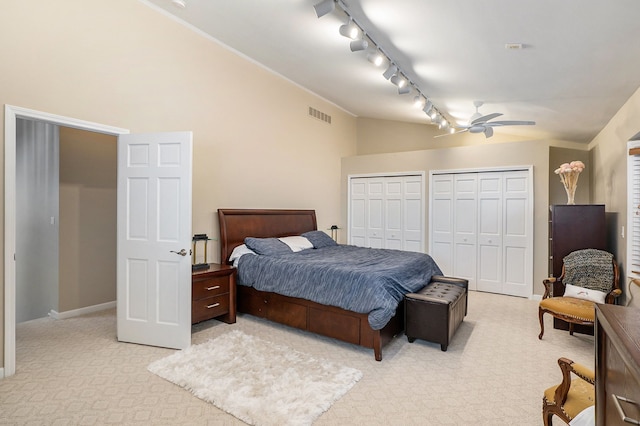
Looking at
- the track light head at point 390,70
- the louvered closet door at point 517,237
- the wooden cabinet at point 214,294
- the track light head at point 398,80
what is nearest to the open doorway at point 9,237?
the wooden cabinet at point 214,294

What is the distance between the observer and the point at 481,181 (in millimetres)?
5734

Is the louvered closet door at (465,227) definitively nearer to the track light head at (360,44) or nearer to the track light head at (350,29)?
the track light head at (360,44)

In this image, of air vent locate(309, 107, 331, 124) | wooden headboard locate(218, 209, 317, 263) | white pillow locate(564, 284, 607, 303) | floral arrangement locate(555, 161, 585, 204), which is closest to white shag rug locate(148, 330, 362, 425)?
wooden headboard locate(218, 209, 317, 263)

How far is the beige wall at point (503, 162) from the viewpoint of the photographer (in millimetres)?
5191

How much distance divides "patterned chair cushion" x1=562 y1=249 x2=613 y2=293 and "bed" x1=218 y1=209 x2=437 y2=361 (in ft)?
7.16

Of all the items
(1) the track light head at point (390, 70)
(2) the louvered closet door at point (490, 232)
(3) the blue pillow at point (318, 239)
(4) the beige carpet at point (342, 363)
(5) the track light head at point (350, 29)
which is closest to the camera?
(4) the beige carpet at point (342, 363)

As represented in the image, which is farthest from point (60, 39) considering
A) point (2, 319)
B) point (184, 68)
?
point (2, 319)

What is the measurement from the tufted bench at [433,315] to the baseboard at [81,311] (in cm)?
407

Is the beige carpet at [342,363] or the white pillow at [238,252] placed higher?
the white pillow at [238,252]

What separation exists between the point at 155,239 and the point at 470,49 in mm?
3656

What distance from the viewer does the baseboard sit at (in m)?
4.11

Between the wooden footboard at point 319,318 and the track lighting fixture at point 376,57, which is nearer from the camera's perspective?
the wooden footboard at point 319,318

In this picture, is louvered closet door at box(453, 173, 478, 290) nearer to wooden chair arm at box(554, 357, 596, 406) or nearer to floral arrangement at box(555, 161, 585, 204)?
floral arrangement at box(555, 161, 585, 204)

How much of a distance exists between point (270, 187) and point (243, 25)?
2.42 meters
